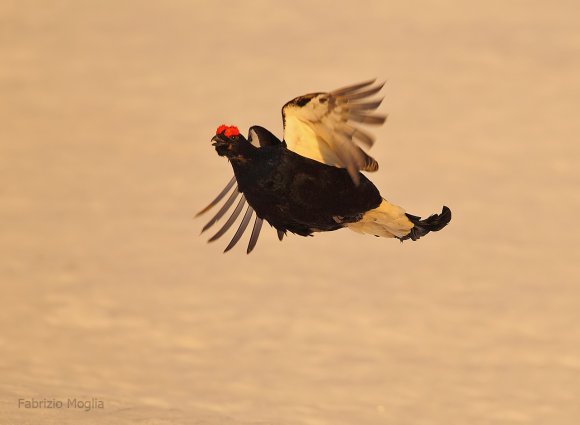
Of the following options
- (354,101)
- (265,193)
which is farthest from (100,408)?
(354,101)

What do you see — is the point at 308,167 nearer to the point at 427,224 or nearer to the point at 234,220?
the point at 427,224

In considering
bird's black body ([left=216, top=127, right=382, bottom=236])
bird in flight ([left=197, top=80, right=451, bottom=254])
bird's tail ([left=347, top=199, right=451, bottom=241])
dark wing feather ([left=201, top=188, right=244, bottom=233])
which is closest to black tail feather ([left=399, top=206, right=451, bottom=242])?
bird's tail ([left=347, top=199, right=451, bottom=241])

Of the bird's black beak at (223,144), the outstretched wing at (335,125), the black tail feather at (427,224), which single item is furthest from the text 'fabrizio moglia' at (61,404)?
the black tail feather at (427,224)

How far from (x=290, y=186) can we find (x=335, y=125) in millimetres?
434

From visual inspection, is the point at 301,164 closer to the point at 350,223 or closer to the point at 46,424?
the point at 350,223

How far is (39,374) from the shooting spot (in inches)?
364

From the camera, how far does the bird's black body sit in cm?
785

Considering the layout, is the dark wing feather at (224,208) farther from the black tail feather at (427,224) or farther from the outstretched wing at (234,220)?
the black tail feather at (427,224)

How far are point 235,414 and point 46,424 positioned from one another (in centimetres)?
122

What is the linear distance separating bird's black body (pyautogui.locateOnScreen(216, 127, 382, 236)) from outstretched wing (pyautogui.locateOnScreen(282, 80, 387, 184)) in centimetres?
9

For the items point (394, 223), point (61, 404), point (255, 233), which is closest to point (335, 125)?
point (394, 223)

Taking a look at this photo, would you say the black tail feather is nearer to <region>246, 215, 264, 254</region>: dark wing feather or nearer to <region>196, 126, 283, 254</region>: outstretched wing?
<region>196, 126, 283, 254</region>: outstretched wing

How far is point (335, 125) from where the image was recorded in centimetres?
766

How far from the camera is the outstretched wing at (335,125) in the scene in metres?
7.43
